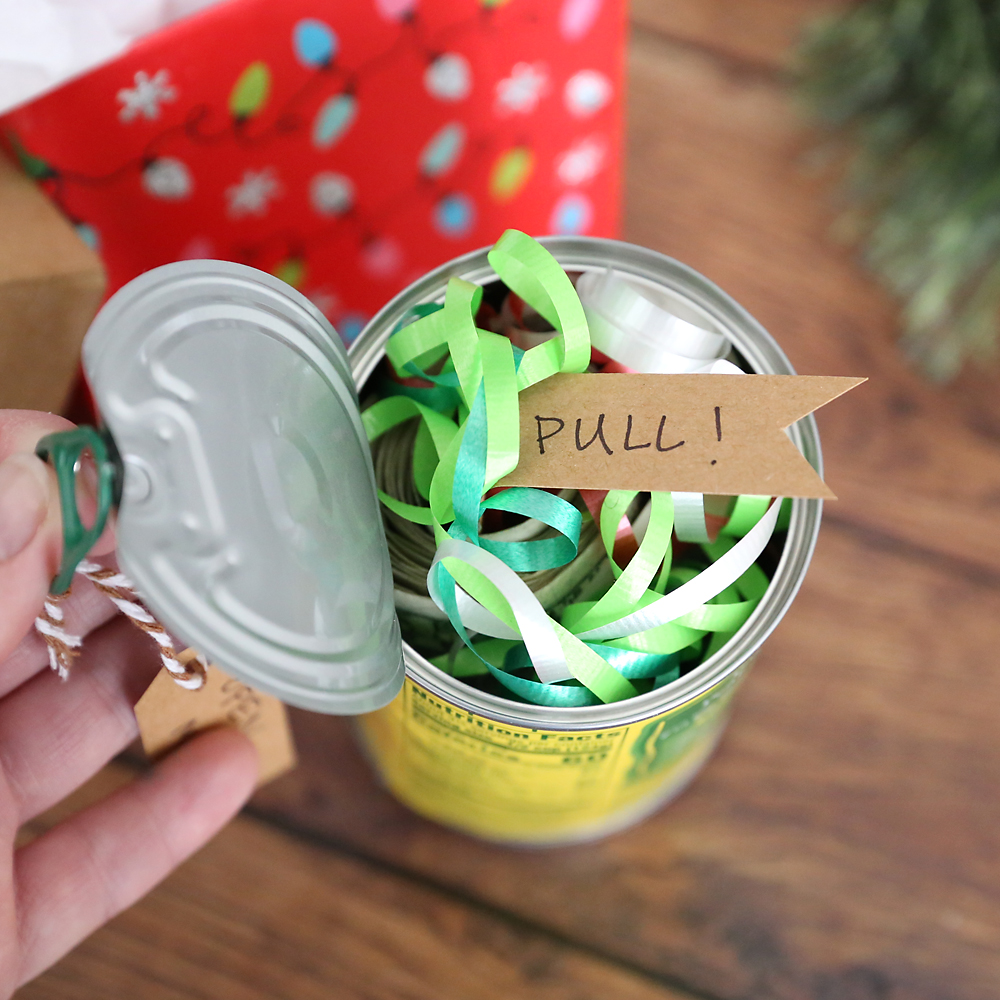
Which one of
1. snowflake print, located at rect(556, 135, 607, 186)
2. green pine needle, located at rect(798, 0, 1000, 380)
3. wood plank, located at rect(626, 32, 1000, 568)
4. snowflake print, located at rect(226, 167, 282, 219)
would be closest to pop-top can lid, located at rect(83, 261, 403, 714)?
snowflake print, located at rect(226, 167, 282, 219)

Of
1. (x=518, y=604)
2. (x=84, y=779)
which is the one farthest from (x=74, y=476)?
(x=84, y=779)

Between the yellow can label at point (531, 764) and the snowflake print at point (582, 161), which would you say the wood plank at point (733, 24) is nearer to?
the snowflake print at point (582, 161)

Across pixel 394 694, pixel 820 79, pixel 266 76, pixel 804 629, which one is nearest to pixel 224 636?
pixel 394 694

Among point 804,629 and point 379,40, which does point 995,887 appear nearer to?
point 804,629

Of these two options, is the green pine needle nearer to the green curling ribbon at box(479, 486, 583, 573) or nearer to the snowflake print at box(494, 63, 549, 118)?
the snowflake print at box(494, 63, 549, 118)

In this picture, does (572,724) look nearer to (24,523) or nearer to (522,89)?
(24,523)

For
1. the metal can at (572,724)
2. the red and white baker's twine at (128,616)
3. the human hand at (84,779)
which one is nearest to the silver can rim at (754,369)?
the metal can at (572,724)
